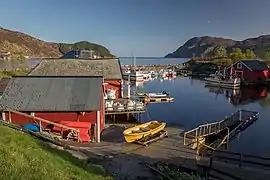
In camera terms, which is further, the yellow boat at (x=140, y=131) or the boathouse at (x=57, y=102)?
the boathouse at (x=57, y=102)

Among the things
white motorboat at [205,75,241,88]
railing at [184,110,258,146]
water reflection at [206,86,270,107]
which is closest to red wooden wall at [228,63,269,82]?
water reflection at [206,86,270,107]

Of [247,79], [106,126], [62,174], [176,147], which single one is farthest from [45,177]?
[247,79]

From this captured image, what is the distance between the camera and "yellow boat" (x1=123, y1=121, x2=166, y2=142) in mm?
20844

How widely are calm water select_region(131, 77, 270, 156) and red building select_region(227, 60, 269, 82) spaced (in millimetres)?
12553

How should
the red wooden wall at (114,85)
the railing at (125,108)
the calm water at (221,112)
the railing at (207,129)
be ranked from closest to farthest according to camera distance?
the railing at (207,129)
the calm water at (221,112)
the railing at (125,108)
the red wooden wall at (114,85)

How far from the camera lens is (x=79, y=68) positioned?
37.0 meters

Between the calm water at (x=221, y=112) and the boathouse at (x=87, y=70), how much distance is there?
5.62 metres

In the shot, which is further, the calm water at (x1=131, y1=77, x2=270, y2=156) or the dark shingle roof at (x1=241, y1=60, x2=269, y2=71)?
the dark shingle roof at (x1=241, y1=60, x2=269, y2=71)

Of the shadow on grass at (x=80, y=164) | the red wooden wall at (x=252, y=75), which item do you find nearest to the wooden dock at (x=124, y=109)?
the shadow on grass at (x=80, y=164)

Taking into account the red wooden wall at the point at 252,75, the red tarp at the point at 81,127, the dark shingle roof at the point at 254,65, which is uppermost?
the dark shingle roof at the point at 254,65

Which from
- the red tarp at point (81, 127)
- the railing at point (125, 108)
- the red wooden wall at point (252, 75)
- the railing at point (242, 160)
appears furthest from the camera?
the red wooden wall at point (252, 75)

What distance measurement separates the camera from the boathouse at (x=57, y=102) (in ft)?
71.1

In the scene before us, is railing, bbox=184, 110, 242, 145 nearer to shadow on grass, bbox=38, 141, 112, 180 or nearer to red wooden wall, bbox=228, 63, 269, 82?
shadow on grass, bbox=38, 141, 112, 180

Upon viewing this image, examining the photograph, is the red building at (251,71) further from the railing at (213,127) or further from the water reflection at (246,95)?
the railing at (213,127)
